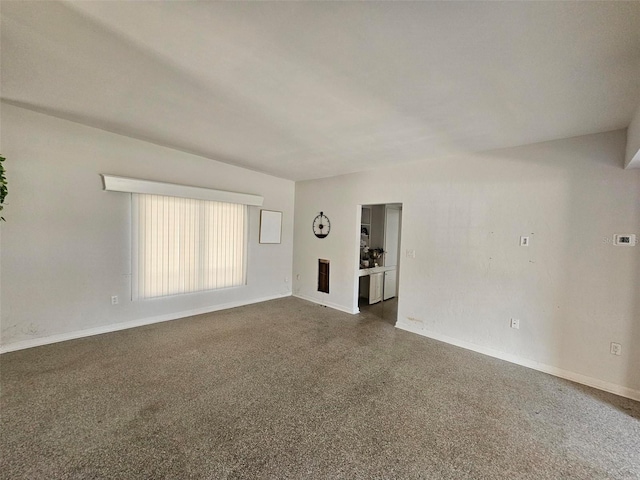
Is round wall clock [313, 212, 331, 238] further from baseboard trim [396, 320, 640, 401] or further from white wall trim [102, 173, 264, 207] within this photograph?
baseboard trim [396, 320, 640, 401]

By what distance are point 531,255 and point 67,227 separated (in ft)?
18.5

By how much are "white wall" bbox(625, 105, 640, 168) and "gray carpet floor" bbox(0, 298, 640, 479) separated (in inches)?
87.3

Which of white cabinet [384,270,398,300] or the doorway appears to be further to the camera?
white cabinet [384,270,398,300]

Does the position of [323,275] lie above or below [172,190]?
below

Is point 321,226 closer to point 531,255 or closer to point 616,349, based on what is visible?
point 531,255

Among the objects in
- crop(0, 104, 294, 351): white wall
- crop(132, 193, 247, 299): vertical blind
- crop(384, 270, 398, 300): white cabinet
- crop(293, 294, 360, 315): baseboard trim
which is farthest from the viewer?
crop(384, 270, 398, 300): white cabinet

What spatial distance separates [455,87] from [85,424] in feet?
12.3

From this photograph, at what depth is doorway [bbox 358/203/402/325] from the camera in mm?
5305

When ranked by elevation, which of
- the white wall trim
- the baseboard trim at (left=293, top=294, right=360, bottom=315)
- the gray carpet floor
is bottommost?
the baseboard trim at (left=293, top=294, right=360, bottom=315)

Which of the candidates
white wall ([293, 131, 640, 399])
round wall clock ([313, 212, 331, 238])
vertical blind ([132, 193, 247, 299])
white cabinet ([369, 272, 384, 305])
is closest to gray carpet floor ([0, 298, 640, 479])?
white wall ([293, 131, 640, 399])

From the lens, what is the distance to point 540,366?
2840 millimetres

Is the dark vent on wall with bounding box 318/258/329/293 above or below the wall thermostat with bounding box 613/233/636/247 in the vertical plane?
below

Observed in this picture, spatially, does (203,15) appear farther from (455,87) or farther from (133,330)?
(133,330)

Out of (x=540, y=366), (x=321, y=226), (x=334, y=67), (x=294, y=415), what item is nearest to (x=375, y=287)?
(x=321, y=226)
